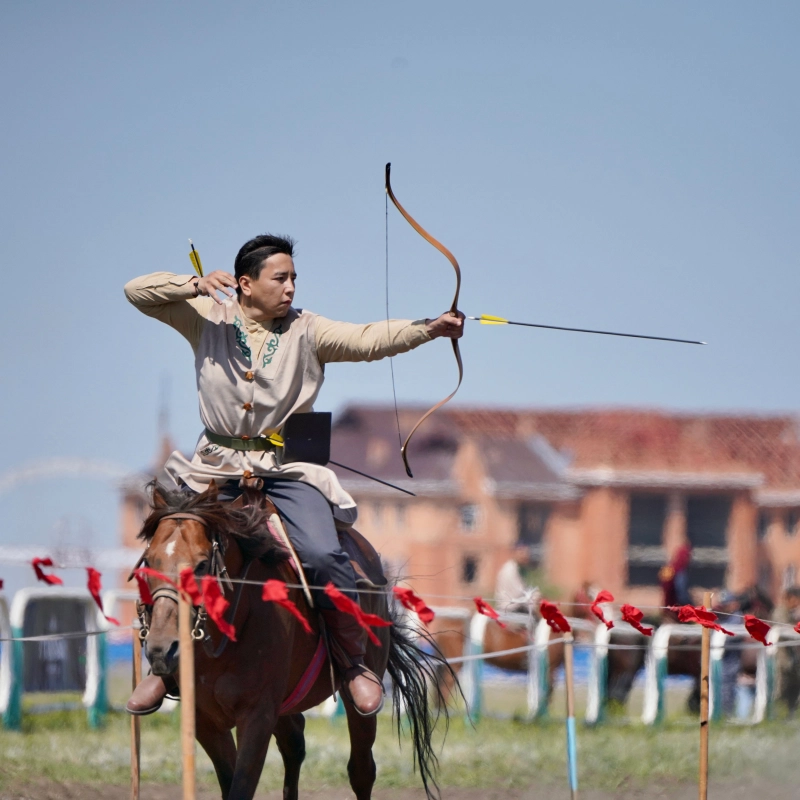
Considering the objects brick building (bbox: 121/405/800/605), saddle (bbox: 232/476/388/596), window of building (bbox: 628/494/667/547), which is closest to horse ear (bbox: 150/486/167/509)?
saddle (bbox: 232/476/388/596)

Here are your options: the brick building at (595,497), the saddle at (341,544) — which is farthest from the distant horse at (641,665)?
the brick building at (595,497)

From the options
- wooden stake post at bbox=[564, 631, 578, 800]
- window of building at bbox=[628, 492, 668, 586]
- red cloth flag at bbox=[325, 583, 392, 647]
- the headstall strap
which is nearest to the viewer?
the headstall strap

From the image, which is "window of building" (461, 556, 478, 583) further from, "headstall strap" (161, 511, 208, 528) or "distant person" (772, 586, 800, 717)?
"headstall strap" (161, 511, 208, 528)

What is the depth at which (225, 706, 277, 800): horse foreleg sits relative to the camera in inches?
196

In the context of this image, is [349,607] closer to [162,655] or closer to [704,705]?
[162,655]

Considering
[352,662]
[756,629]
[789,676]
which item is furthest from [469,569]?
[352,662]

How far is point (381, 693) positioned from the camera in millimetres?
5594

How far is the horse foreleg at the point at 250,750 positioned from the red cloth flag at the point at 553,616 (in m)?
1.56

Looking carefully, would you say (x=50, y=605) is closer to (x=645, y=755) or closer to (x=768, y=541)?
(x=645, y=755)

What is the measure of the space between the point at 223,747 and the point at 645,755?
500cm

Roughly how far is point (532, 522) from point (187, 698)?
171 ft

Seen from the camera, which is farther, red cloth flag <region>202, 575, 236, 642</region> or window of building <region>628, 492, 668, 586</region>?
window of building <region>628, 492, 668, 586</region>

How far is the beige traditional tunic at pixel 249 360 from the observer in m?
5.54

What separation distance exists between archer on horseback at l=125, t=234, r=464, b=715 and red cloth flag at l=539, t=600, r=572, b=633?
0.96 meters
